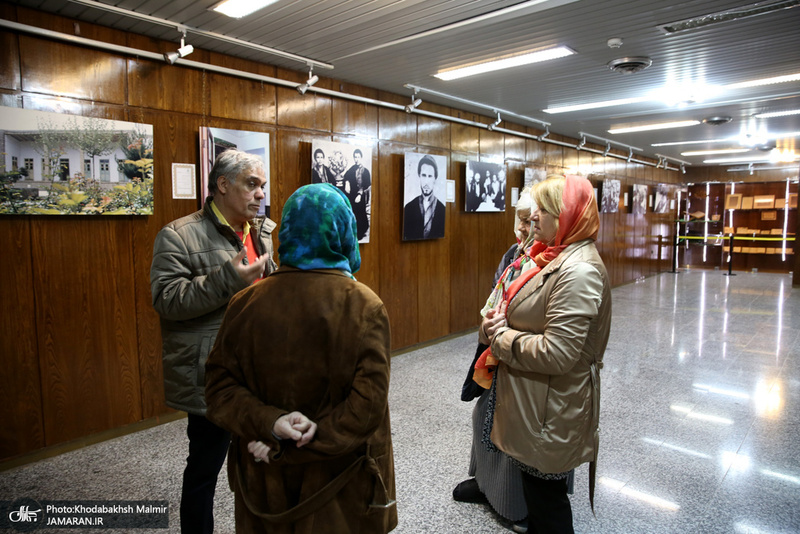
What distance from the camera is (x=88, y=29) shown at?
10.1ft

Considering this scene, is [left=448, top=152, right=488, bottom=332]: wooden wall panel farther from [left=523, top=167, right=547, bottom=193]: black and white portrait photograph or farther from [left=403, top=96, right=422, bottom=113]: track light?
[left=523, top=167, right=547, bottom=193]: black and white portrait photograph

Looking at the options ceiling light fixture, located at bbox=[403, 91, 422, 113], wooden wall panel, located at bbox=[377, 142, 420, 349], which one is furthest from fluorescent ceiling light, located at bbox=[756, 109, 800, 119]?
wooden wall panel, located at bbox=[377, 142, 420, 349]

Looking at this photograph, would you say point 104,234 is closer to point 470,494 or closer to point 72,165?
point 72,165

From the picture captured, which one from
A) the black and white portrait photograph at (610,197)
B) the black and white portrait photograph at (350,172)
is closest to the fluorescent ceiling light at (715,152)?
the black and white portrait photograph at (610,197)

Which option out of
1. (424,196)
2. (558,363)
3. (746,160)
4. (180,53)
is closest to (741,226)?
(746,160)

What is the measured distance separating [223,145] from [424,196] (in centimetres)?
235

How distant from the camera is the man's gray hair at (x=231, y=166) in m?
1.93

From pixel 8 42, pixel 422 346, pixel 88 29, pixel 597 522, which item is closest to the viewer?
pixel 597 522

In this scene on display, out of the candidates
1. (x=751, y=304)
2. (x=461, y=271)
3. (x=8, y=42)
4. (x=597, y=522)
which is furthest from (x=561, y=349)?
(x=751, y=304)

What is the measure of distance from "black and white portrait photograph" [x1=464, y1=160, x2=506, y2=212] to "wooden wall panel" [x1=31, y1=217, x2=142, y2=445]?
155 inches

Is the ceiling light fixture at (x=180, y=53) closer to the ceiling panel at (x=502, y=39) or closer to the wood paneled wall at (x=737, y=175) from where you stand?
the ceiling panel at (x=502, y=39)

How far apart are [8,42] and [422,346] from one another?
4.41 metres

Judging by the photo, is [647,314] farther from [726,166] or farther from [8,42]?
[726,166]

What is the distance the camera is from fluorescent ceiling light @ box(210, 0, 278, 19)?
111 inches
